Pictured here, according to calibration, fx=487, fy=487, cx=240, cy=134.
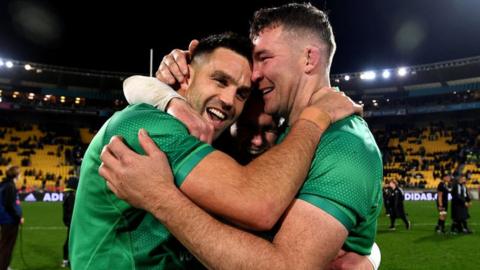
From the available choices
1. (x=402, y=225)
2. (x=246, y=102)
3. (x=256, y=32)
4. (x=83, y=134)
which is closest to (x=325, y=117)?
(x=256, y=32)

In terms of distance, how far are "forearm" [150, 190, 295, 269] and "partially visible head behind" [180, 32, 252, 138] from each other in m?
1.38

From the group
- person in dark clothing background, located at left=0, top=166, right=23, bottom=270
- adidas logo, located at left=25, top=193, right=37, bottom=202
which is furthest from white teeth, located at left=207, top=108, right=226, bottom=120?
adidas logo, located at left=25, top=193, right=37, bottom=202

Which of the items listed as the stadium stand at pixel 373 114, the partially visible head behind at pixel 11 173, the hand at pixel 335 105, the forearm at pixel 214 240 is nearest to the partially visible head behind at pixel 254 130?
the hand at pixel 335 105

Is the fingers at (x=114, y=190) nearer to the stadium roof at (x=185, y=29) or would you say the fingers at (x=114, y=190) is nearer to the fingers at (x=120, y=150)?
the fingers at (x=120, y=150)

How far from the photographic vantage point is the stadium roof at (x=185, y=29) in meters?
42.4

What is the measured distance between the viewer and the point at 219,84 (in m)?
3.39

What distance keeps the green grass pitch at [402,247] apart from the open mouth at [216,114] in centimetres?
839

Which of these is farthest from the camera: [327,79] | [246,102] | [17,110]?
[17,110]

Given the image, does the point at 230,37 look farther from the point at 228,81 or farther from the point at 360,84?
the point at 360,84

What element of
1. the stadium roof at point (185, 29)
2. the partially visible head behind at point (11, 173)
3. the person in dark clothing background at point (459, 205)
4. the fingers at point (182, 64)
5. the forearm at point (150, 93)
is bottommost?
the person in dark clothing background at point (459, 205)

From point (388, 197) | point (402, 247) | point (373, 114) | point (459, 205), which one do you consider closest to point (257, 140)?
point (402, 247)

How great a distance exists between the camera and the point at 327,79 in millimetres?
3100

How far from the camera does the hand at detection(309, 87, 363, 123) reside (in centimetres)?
253

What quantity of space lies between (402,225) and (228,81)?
1775cm
